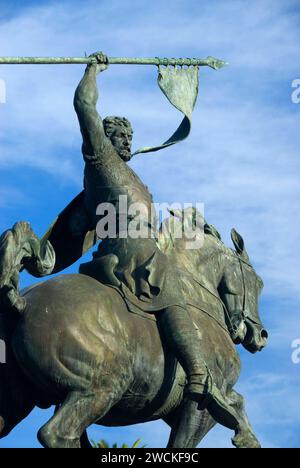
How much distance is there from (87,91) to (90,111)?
0.72 ft

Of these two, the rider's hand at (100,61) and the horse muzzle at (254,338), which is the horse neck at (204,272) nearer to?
the horse muzzle at (254,338)

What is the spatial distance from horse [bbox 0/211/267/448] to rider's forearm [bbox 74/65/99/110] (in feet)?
5.82

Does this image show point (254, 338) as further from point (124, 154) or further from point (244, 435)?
point (124, 154)

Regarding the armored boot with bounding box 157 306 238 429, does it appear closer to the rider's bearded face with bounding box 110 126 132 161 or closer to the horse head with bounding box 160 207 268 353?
the horse head with bounding box 160 207 268 353

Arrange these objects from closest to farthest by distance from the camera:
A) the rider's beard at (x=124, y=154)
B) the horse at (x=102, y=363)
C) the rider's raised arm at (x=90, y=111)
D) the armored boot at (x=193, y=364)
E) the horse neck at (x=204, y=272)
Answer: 1. the horse at (x=102, y=363)
2. the armored boot at (x=193, y=364)
3. the rider's raised arm at (x=90, y=111)
4. the horse neck at (x=204, y=272)
5. the rider's beard at (x=124, y=154)

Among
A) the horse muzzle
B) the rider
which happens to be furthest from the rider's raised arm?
the horse muzzle

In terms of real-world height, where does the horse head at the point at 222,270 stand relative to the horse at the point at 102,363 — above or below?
above

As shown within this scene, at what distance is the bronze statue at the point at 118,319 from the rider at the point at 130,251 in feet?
0.03

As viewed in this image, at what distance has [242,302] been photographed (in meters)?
21.1

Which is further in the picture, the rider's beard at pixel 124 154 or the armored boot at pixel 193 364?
the rider's beard at pixel 124 154

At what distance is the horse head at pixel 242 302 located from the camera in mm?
20984

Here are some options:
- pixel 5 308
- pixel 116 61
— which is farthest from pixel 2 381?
pixel 116 61

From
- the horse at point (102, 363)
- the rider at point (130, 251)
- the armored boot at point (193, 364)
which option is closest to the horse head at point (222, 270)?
the horse at point (102, 363)
